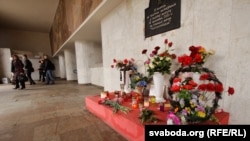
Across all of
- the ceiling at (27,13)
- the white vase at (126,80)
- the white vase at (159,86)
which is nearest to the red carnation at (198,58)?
Result: the white vase at (159,86)

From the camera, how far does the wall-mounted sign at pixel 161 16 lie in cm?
211

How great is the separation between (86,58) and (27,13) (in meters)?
5.20

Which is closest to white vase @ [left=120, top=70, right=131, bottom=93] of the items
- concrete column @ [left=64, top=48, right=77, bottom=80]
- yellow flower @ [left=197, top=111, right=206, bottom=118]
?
yellow flower @ [left=197, top=111, right=206, bottom=118]

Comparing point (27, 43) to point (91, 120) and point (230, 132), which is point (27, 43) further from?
point (230, 132)

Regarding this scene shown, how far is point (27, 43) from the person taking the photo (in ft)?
38.8

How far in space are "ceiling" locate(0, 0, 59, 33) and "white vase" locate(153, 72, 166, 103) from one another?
7.97 m

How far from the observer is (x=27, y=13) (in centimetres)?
825

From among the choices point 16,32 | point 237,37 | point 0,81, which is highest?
point 16,32

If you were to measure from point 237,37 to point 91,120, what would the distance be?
2.44m

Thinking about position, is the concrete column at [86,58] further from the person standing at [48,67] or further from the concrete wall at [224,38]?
the concrete wall at [224,38]

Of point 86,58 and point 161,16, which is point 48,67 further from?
point 161,16

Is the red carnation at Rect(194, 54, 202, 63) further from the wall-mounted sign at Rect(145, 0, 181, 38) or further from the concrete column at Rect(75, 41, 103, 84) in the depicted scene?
the concrete column at Rect(75, 41, 103, 84)

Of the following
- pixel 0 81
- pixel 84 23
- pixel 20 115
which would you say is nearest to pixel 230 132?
pixel 20 115

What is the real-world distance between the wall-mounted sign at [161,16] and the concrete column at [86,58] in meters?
4.98
